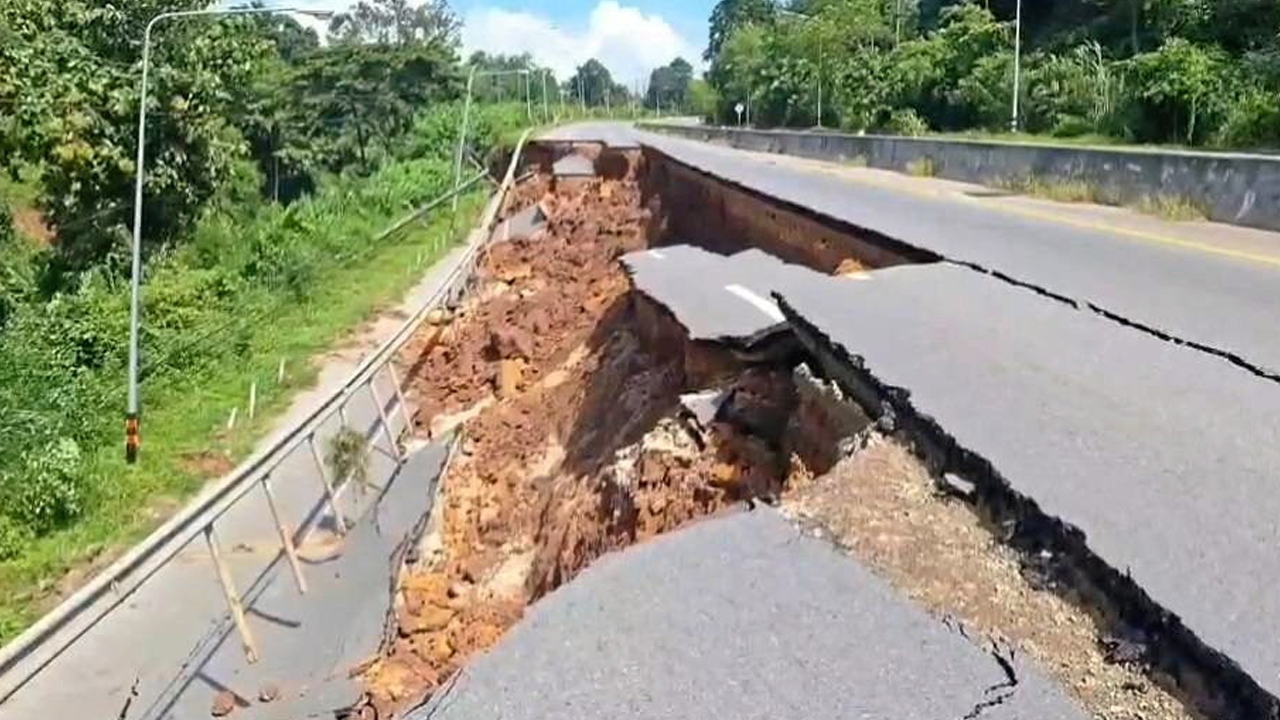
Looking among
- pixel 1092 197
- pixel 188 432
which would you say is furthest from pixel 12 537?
pixel 1092 197

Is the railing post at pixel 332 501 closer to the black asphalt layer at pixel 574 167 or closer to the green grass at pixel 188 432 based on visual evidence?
the green grass at pixel 188 432

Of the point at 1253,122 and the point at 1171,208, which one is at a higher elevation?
the point at 1253,122

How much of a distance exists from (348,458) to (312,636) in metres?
4.49

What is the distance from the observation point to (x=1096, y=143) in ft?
129

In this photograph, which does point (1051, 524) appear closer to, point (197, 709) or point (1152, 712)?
point (1152, 712)

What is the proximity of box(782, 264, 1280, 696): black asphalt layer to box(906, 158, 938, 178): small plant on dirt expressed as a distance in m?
19.2

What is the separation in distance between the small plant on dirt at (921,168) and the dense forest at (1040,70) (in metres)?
9.40

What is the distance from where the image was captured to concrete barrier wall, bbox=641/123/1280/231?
16.3 m

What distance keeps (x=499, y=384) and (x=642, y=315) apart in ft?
19.2

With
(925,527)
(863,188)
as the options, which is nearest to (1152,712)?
(925,527)

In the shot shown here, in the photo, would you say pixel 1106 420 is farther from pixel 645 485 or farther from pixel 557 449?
pixel 557 449

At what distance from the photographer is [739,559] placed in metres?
5.41

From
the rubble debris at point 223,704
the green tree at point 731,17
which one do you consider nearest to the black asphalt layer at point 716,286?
the rubble debris at point 223,704

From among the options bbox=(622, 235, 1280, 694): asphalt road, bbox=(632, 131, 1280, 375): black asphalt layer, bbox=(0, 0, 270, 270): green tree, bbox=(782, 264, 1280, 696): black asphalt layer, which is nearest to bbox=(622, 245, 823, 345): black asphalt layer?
bbox=(622, 235, 1280, 694): asphalt road
